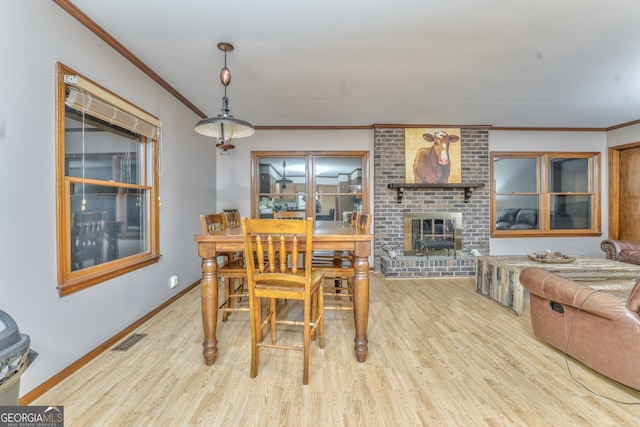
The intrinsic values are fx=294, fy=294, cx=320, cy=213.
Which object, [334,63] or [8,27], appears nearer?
[8,27]

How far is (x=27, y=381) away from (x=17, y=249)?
2.39 feet

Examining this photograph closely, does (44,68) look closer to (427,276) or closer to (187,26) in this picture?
(187,26)

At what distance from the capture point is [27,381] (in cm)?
162

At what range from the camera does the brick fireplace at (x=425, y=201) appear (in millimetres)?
4824

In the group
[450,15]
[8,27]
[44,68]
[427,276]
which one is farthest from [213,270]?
[427,276]

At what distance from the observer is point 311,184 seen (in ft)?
16.3

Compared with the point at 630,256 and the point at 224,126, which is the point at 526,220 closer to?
the point at 630,256

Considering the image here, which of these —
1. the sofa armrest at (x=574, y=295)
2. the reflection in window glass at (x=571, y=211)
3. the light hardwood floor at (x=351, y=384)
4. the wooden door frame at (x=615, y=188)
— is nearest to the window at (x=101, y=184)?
the light hardwood floor at (x=351, y=384)

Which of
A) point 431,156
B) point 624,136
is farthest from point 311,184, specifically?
→ point 624,136

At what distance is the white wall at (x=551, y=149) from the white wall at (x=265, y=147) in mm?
2404

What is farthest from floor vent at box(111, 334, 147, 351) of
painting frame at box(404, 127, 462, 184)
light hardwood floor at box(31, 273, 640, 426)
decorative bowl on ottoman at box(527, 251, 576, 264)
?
painting frame at box(404, 127, 462, 184)

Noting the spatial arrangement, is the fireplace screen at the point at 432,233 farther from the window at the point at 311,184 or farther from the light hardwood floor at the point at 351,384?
the light hardwood floor at the point at 351,384

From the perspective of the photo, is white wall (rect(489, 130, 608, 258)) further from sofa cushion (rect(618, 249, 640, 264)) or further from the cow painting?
sofa cushion (rect(618, 249, 640, 264))

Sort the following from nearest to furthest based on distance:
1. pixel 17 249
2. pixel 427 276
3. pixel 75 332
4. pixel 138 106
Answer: pixel 17 249 → pixel 75 332 → pixel 138 106 → pixel 427 276
